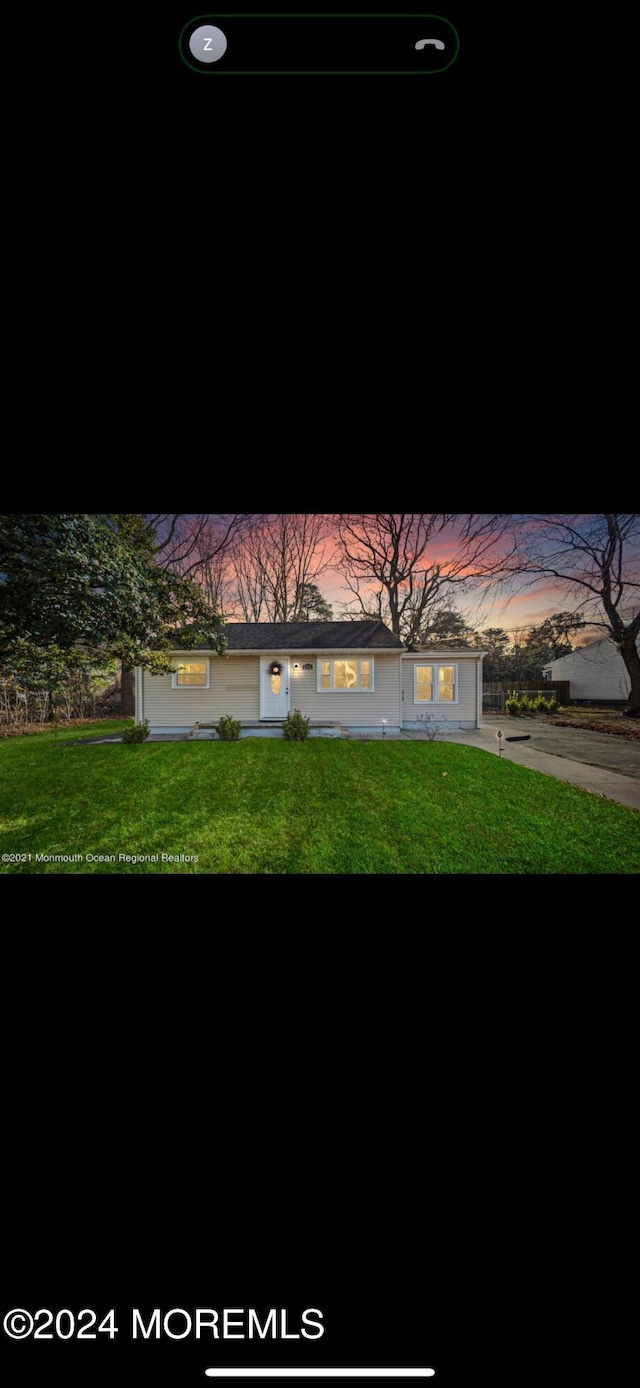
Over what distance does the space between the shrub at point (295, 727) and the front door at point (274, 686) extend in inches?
1.5

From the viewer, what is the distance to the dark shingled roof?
177 cm

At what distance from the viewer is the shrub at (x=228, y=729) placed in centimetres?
183

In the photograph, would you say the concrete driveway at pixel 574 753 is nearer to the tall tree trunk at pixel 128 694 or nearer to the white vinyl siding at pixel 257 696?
the white vinyl siding at pixel 257 696

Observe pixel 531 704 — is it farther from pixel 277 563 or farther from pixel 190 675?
pixel 190 675

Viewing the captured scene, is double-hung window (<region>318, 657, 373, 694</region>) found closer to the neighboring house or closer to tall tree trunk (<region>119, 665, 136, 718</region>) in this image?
the neighboring house

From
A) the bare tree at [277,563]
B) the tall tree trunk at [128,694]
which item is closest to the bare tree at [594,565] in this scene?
the bare tree at [277,563]

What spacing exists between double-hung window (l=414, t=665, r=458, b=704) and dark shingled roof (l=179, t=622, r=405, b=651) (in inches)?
5.5

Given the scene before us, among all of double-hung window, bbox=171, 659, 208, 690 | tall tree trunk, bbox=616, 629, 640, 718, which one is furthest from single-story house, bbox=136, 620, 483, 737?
tall tree trunk, bbox=616, 629, 640, 718
